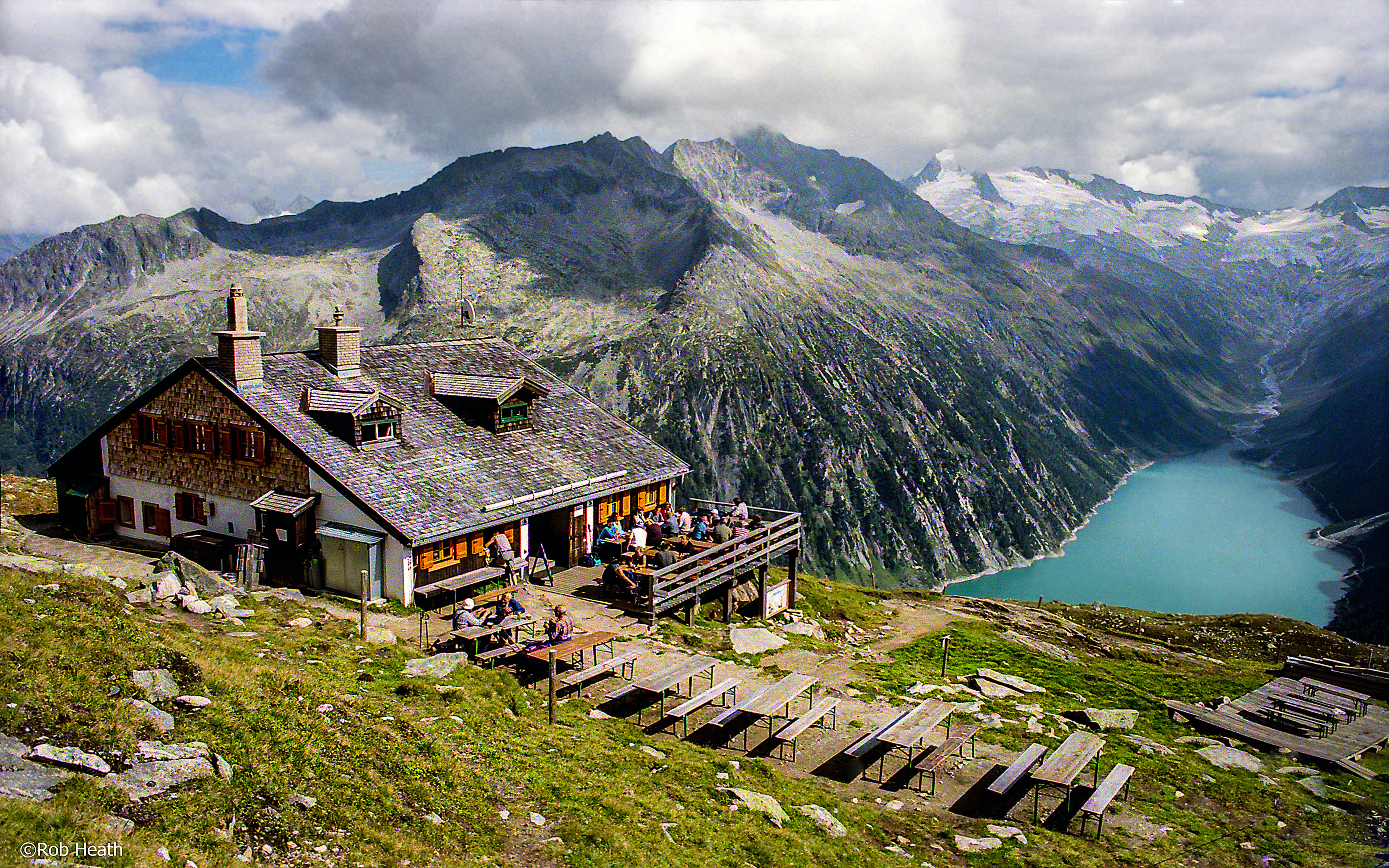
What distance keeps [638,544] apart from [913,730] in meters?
16.0

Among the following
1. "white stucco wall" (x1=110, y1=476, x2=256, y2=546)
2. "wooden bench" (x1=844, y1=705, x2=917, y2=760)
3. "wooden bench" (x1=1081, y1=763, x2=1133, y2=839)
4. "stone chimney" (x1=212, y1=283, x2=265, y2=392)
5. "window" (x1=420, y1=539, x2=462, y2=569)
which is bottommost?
Answer: "wooden bench" (x1=1081, y1=763, x2=1133, y2=839)

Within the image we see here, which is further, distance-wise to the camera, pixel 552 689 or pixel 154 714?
pixel 552 689

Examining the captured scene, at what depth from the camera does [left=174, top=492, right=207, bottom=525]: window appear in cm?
3478

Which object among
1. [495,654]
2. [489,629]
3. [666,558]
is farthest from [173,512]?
[666,558]

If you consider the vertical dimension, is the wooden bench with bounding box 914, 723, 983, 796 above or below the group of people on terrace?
below

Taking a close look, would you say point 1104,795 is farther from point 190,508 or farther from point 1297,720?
point 190,508

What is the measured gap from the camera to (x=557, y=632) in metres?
25.4

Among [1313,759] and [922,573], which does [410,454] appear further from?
[922,573]

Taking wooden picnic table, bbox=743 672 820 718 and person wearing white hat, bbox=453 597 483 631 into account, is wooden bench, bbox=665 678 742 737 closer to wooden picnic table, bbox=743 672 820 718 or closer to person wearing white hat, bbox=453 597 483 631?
wooden picnic table, bbox=743 672 820 718

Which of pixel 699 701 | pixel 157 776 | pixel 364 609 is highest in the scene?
pixel 157 776

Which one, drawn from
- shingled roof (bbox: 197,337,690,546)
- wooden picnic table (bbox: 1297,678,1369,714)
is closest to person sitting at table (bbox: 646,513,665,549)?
shingled roof (bbox: 197,337,690,546)

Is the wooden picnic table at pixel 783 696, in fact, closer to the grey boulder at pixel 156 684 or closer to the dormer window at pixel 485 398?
the grey boulder at pixel 156 684

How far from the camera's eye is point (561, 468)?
124 ft

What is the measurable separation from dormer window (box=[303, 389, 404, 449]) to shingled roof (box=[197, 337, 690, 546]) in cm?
29
